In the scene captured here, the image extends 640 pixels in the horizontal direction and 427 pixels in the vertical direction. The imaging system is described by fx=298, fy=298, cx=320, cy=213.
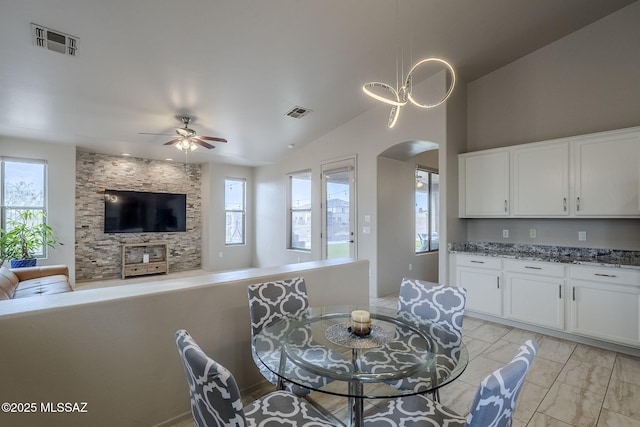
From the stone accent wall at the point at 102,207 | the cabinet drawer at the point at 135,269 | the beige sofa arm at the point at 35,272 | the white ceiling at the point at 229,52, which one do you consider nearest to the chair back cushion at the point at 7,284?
the beige sofa arm at the point at 35,272

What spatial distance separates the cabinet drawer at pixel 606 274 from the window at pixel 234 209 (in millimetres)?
6686

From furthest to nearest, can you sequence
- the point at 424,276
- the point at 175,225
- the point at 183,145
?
the point at 175,225
the point at 424,276
the point at 183,145

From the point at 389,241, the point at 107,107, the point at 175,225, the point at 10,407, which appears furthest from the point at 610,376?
the point at 175,225

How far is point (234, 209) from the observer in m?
7.78

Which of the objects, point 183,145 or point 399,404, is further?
point 183,145

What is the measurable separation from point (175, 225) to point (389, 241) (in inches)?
200

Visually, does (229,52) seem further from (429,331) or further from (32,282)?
(32,282)

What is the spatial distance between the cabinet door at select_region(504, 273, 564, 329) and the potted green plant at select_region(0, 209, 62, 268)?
279 inches

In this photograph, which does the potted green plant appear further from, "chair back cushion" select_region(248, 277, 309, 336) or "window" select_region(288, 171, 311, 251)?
"chair back cushion" select_region(248, 277, 309, 336)

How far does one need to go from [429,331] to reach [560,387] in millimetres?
1584

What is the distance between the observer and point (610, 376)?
2.56 m

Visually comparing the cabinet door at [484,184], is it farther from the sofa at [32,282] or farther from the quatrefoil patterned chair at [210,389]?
the sofa at [32,282]

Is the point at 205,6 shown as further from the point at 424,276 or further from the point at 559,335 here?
the point at 424,276

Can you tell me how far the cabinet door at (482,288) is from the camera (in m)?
3.78
